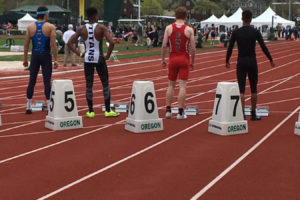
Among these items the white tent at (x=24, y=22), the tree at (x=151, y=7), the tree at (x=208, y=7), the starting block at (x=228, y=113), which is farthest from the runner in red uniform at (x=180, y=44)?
the tree at (x=151, y=7)

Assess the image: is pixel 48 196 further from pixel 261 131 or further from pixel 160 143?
pixel 261 131

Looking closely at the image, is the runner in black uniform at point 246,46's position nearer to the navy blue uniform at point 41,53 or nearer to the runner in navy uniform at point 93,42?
the runner in navy uniform at point 93,42

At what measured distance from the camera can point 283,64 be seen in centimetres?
2598

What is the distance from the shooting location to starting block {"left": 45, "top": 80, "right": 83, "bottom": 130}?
928cm

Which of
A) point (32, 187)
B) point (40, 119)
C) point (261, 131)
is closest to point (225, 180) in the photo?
point (32, 187)

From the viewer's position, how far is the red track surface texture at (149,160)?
18.9 feet

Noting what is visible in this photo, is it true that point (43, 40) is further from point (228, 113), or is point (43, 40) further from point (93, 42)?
point (228, 113)

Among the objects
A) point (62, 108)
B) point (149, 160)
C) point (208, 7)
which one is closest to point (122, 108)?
point (62, 108)

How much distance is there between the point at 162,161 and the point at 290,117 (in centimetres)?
441

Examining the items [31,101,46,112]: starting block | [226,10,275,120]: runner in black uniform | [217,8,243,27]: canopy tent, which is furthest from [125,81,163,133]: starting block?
[217,8,243,27]: canopy tent

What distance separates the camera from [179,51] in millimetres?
10039

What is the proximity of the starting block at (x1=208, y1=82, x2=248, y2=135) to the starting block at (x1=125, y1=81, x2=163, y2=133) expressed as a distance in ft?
3.21

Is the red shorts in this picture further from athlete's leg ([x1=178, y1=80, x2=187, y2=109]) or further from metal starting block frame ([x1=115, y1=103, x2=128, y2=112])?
metal starting block frame ([x1=115, y1=103, x2=128, y2=112])

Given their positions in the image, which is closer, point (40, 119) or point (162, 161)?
point (162, 161)
